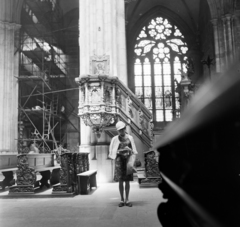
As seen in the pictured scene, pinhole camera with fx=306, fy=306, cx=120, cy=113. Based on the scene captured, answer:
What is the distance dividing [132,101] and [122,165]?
224 inches

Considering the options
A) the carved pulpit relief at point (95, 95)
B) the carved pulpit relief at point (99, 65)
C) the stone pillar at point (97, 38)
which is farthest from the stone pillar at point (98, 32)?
the carved pulpit relief at point (95, 95)

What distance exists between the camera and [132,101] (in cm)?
1146

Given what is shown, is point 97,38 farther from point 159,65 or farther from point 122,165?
point 159,65

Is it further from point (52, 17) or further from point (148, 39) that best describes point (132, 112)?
point (148, 39)

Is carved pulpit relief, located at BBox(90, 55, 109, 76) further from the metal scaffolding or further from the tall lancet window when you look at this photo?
the tall lancet window

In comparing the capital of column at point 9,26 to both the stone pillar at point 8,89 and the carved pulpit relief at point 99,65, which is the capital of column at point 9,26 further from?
the carved pulpit relief at point 99,65

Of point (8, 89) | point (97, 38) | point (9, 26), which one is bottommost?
point (8, 89)

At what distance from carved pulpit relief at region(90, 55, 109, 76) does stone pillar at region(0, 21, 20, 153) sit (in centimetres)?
781

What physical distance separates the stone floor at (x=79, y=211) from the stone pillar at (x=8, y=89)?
937 cm

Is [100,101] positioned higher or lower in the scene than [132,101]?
lower

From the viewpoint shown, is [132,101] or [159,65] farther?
[159,65]

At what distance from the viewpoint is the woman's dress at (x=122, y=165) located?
5.85 meters

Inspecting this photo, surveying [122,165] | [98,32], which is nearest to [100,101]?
[98,32]

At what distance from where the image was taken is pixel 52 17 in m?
20.7
